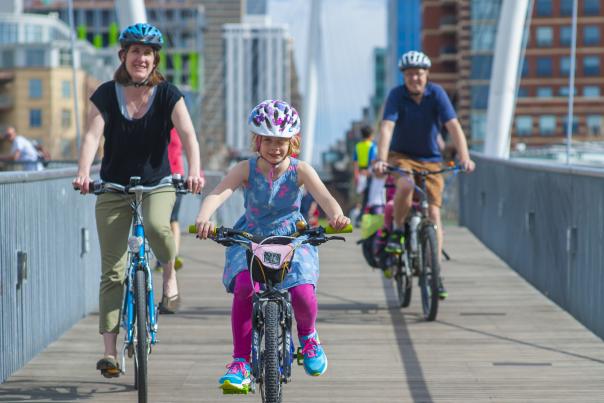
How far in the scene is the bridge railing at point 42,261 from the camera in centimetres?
723

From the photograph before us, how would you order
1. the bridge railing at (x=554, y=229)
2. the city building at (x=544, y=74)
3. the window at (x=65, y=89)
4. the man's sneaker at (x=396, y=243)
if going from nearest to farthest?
the bridge railing at (x=554, y=229) < the man's sneaker at (x=396, y=243) < the city building at (x=544, y=74) < the window at (x=65, y=89)

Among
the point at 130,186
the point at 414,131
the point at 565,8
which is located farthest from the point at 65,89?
the point at 130,186

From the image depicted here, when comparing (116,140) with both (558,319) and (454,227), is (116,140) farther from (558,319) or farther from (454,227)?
(454,227)

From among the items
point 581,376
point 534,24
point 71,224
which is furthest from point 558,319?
point 534,24

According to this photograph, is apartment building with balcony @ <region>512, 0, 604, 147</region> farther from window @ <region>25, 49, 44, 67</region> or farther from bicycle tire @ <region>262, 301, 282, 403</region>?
bicycle tire @ <region>262, 301, 282, 403</region>

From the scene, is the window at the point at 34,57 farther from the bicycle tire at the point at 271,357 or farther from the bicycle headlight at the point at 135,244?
the bicycle tire at the point at 271,357

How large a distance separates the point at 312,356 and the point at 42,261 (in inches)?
112

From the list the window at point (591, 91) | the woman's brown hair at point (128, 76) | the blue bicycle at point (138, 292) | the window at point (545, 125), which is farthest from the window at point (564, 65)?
the blue bicycle at point (138, 292)

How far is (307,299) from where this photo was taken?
5.86m

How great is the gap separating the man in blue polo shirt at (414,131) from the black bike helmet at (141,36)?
10.3 feet

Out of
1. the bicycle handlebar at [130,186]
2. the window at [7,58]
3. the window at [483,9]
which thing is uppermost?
the window at [483,9]

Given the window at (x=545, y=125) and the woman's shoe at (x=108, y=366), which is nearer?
the woman's shoe at (x=108, y=366)

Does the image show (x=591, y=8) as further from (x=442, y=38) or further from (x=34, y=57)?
(x=34, y=57)

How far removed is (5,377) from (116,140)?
4.59ft
